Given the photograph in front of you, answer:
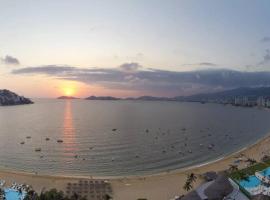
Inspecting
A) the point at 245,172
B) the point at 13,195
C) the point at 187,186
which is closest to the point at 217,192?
the point at 187,186

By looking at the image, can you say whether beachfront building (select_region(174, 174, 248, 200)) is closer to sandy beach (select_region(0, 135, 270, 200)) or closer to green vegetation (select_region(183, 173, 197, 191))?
green vegetation (select_region(183, 173, 197, 191))

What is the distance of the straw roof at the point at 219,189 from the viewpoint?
31047mm

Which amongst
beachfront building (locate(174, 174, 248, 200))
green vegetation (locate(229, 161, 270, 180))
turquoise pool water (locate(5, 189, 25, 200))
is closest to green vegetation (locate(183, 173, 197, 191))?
green vegetation (locate(229, 161, 270, 180))

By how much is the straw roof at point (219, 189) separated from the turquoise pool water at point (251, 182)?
6.31m

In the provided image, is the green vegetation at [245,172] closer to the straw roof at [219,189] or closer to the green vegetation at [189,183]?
the green vegetation at [189,183]

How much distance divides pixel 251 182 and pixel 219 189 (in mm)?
9219

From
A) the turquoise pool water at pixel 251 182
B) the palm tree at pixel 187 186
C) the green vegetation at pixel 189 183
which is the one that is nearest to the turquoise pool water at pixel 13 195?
the palm tree at pixel 187 186

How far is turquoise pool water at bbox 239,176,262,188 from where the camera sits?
125 ft

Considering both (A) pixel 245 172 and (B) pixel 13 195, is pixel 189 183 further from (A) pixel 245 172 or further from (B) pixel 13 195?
(B) pixel 13 195

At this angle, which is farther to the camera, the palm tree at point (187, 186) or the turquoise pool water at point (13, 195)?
the palm tree at point (187, 186)

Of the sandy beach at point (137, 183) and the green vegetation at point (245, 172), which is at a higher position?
the green vegetation at point (245, 172)

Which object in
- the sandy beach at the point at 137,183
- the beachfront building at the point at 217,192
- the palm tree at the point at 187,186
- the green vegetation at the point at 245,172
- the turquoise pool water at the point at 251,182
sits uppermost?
the beachfront building at the point at 217,192

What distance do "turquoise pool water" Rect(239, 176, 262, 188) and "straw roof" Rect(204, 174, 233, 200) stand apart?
20.7 feet

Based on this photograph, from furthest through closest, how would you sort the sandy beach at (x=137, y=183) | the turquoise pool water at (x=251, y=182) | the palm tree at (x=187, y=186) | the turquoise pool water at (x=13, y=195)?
the sandy beach at (x=137, y=183) < the palm tree at (x=187, y=186) < the turquoise pool water at (x=251, y=182) < the turquoise pool water at (x=13, y=195)
